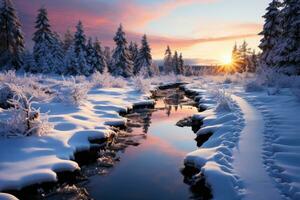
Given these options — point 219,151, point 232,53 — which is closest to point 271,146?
point 219,151

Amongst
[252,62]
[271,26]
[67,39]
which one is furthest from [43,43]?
[252,62]

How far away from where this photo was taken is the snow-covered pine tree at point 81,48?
151ft

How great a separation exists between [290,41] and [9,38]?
3486cm

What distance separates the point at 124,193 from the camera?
7133mm

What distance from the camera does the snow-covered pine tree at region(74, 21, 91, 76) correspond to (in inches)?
1807

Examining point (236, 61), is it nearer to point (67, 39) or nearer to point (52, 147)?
point (67, 39)

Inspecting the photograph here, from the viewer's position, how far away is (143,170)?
8.68 metres

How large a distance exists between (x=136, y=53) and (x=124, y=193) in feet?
196

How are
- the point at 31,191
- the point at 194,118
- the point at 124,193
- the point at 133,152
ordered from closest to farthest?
the point at 31,191 < the point at 124,193 < the point at 133,152 < the point at 194,118

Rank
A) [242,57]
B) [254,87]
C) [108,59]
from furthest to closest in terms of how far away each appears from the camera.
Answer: [108,59], [242,57], [254,87]

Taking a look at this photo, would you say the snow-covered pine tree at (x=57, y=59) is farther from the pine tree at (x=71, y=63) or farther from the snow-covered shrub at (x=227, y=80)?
the snow-covered shrub at (x=227, y=80)

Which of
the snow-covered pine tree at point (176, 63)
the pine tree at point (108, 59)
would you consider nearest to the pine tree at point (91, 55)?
the pine tree at point (108, 59)

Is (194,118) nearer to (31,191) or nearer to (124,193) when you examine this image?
(124,193)

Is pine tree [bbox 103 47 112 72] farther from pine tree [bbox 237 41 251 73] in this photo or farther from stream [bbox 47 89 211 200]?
stream [bbox 47 89 211 200]
